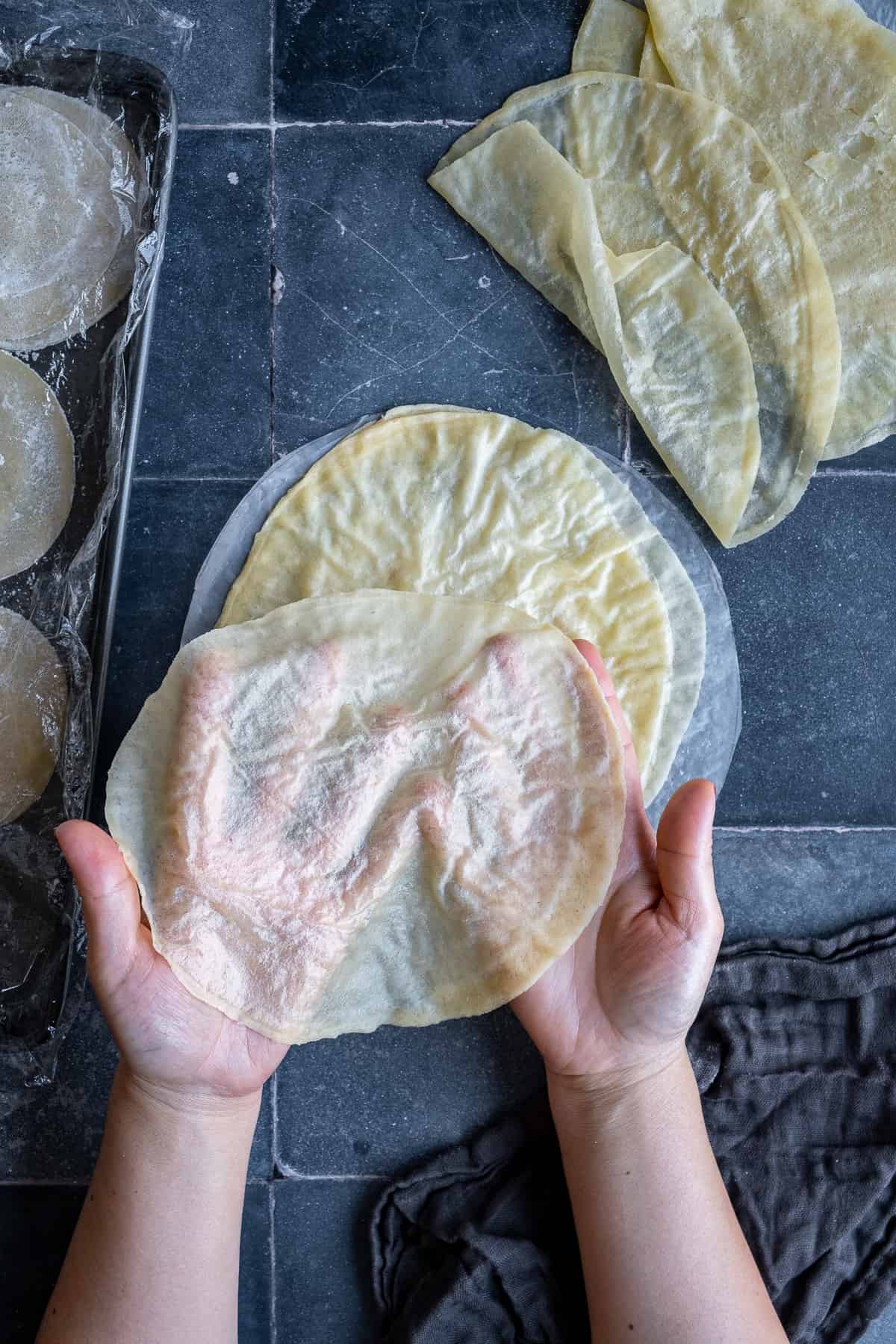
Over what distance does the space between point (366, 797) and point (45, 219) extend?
672mm

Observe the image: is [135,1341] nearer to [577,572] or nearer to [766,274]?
[577,572]

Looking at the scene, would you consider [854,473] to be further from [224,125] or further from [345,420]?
[224,125]

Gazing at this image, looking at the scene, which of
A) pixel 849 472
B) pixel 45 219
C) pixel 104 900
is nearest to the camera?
pixel 104 900

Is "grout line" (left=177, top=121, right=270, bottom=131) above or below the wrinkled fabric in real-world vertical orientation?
above

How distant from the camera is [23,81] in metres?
1.09

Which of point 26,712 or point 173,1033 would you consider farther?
point 26,712

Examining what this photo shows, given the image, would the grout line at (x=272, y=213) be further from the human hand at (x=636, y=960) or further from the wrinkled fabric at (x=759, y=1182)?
the wrinkled fabric at (x=759, y=1182)

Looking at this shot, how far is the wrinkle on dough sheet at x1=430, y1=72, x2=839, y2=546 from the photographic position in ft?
3.65

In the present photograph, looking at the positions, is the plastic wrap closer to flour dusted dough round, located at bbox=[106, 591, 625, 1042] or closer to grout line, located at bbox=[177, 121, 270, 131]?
grout line, located at bbox=[177, 121, 270, 131]

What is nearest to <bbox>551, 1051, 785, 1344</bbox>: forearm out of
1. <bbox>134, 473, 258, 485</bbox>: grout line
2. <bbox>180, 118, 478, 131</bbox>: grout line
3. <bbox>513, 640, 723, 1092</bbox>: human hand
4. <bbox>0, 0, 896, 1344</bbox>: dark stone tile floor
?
<bbox>513, 640, 723, 1092</bbox>: human hand

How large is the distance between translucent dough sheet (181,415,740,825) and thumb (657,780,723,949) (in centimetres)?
24

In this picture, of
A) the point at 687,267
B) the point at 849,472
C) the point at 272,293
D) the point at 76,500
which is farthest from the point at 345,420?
the point at 849,472

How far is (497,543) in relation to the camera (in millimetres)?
1083

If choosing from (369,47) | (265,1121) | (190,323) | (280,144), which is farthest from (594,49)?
(265,1121)
